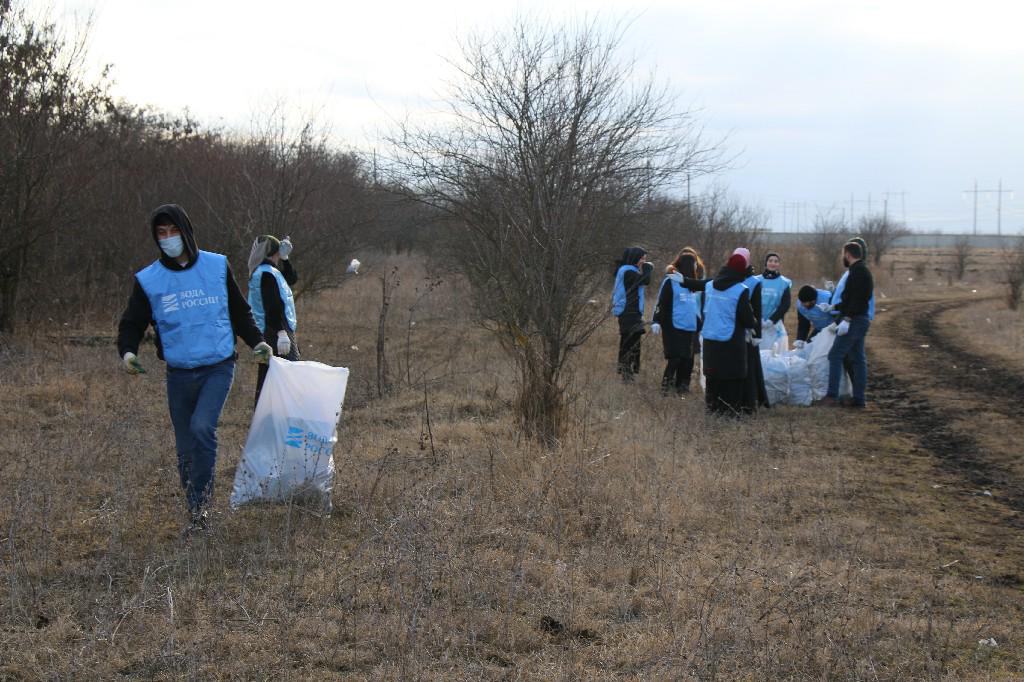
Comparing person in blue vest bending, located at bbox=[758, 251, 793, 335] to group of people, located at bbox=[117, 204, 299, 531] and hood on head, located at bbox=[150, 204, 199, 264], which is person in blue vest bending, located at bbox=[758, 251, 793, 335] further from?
hood on head, located at bbox=[150, 204, 199, 264]

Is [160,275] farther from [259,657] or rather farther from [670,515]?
[670,515]

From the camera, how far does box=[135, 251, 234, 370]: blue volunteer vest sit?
5488 millimetres

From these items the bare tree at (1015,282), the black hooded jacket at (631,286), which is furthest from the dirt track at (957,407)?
the bare tree at (1015,282)

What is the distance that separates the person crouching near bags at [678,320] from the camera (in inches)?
432

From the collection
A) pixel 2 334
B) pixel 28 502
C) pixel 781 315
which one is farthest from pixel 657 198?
pixel 28 502

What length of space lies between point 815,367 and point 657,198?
504 centimetres

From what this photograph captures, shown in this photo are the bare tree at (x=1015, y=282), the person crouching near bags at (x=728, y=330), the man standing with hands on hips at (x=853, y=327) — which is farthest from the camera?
the bare tree at (x=1015, y=282)

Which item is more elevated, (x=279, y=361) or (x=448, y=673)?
(x=279, y=361)

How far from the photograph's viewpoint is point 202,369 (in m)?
5.55

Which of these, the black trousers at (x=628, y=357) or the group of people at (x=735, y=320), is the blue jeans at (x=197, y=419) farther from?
the black trousers at (x=628, y=357)

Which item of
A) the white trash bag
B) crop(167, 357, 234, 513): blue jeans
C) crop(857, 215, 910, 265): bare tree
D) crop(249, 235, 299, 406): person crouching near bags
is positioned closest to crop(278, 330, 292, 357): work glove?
crop(249, 235, 299, 406): person crouching near bags

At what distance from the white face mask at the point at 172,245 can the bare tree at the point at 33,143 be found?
26.4ft

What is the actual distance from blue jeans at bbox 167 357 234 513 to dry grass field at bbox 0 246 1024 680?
0.92 ft

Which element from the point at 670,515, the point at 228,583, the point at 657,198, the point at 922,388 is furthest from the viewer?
the point at 657,198
